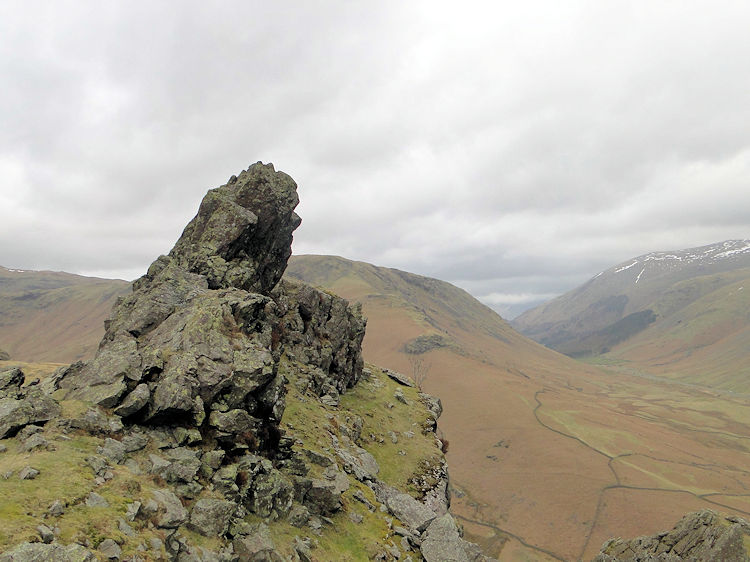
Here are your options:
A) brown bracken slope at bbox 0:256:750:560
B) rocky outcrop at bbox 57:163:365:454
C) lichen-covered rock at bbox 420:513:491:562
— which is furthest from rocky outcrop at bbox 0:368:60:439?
brown bracken slope at bbox 0:256:750:560

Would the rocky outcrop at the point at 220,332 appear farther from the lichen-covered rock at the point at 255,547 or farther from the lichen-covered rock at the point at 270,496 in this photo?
the lichen-covered rock at the point at 255,547

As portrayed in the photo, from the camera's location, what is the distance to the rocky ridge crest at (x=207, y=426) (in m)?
16.0

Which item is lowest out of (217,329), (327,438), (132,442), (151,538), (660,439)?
(660,439)

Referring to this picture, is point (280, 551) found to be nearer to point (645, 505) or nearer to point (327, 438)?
point (327, 438)

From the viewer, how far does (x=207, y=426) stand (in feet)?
67.9

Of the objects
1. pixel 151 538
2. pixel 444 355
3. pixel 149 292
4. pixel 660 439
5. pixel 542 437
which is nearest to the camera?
pixel 151 538

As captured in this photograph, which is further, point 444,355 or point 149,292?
point 444,355

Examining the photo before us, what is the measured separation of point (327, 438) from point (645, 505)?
78437 millimetres

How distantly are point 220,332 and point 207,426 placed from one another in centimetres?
607

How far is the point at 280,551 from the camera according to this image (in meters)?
17.8

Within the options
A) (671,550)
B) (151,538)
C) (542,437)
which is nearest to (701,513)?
(671,550)

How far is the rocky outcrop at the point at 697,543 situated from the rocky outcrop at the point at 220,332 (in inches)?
1327

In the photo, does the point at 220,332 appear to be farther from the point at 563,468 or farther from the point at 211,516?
the point at 563,468

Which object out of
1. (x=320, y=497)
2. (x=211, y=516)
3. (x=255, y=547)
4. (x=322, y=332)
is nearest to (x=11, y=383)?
(x=211, y=516)
